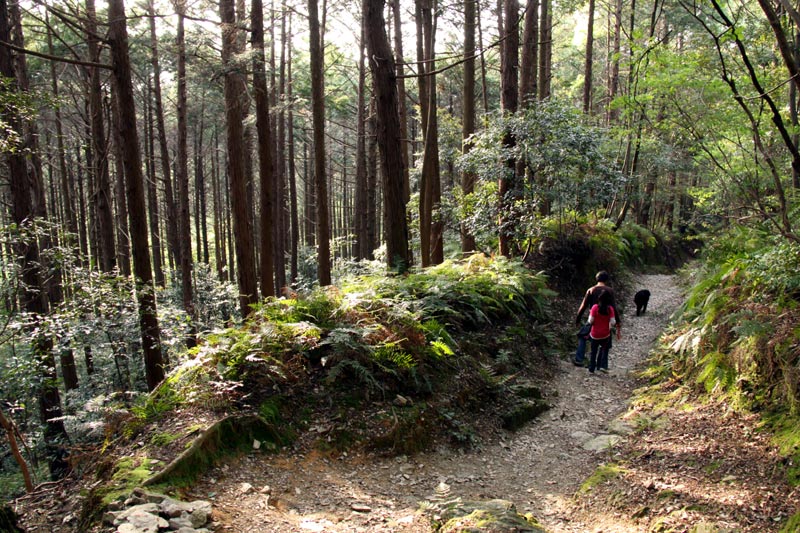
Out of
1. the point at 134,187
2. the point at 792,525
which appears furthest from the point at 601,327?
the point at 134,187

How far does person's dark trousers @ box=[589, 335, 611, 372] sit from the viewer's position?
870cm

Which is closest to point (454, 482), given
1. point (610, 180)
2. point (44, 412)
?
point (610, 180)

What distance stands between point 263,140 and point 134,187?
3194 millimetres

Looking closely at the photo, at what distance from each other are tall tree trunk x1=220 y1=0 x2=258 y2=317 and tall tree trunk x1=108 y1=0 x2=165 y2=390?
200 centimetres

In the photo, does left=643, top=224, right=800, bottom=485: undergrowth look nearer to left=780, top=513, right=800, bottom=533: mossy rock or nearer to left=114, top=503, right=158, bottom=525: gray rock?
left=780, top=513, right=800, bottom=533: mossy rock

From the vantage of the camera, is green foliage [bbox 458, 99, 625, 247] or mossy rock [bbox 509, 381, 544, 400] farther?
green foliage [bbox 458, 99, 625, 247]

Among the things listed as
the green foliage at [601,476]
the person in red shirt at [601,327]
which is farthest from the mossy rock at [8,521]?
the person in red shirt at [601,327]

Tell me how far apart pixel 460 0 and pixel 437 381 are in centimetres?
1277

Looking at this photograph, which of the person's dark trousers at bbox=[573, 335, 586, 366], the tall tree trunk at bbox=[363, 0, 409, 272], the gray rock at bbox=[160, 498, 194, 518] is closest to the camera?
the gray rock at bbox=[160, 498, 194, 518]

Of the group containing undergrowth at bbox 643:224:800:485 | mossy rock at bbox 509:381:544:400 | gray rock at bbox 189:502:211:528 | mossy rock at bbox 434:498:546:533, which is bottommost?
mossy rock at bbox 509:381:544:400

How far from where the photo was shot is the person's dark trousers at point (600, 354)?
343 inches

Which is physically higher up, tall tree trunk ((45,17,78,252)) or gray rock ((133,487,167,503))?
tall tree trunk ((45,17,78,252))

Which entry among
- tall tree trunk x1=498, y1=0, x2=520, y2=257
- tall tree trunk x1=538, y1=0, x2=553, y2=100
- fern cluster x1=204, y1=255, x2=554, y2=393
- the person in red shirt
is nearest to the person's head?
the person in red shirt

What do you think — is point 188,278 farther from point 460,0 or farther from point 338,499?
point 338,499
